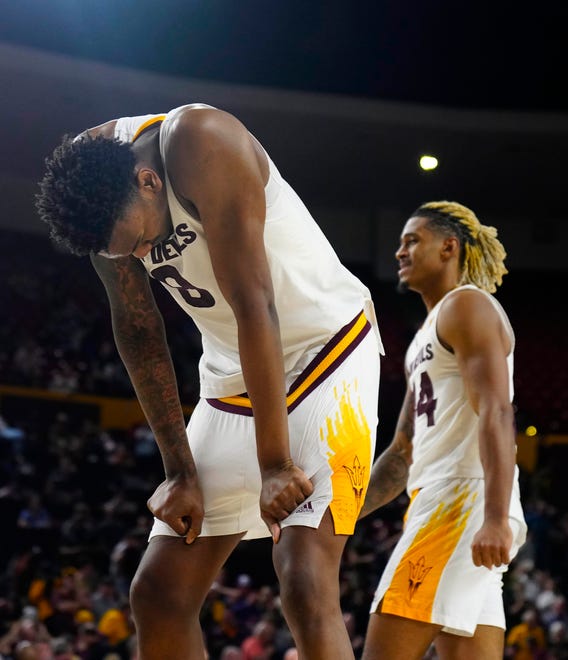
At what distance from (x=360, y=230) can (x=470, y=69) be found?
5.23 m

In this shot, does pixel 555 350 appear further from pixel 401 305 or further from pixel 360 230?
pixel 360 230

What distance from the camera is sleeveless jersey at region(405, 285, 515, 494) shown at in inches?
131

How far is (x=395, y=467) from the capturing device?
11.7 ft

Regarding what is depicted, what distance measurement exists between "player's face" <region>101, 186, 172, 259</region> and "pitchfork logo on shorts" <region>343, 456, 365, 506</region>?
65cm

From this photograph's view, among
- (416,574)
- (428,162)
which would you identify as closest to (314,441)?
(416,574)

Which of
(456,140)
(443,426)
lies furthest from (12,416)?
(443,426)

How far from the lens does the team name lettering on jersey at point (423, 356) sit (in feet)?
11.3

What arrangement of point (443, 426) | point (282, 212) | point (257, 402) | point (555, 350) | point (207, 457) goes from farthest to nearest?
point (555, 350), point (443, 426), point (207, 457), point (282, 212), point (257, 402)

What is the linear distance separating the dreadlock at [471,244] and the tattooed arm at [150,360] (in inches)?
54.8

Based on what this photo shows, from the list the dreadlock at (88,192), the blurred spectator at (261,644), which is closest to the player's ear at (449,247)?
the dreadlock at (88,192)

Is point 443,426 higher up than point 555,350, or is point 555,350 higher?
point 555,350

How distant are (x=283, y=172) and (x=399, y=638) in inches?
492

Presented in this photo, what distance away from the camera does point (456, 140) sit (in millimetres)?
13844

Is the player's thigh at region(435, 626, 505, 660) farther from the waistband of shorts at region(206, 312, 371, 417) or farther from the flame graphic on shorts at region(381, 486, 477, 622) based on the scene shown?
the waistband of shorts at region(206, 312, 371, 417)
